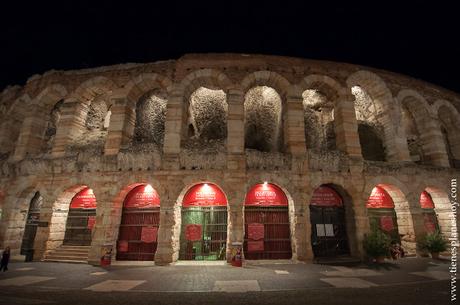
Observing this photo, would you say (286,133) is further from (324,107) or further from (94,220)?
(94,220)

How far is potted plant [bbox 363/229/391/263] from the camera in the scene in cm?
962

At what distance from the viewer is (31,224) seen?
11961 millimetres

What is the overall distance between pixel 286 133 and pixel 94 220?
32.8 ft

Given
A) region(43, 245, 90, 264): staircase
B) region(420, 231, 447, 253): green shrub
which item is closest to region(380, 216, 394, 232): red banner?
region(420, 231, 447, 253): green shrub

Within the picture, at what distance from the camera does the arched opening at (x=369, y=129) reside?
13094mm

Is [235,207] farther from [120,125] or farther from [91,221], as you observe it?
[91,221]

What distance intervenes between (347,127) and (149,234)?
10.6m

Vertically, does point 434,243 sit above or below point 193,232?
below

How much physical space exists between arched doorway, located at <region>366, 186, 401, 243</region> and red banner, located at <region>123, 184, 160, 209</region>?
10.2 metres

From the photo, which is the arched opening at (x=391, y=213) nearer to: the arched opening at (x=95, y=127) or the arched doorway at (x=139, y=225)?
the arched doorway at (x=139, y=225)

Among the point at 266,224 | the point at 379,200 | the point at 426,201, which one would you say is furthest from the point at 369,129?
the point at 266,224

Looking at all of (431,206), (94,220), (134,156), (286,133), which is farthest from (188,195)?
(431,206)

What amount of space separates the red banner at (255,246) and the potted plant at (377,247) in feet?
14.4

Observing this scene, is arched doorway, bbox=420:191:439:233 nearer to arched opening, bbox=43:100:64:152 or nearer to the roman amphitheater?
the roman amphitheater
